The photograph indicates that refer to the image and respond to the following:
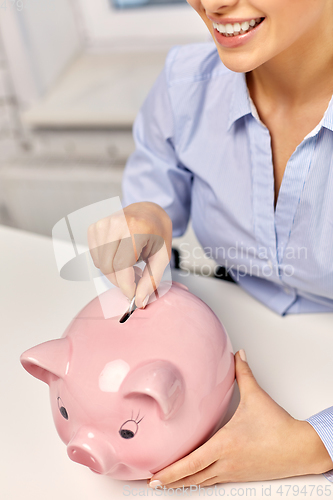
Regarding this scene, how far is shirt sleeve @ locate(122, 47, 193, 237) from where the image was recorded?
73cm

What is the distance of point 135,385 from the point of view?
0.41 m

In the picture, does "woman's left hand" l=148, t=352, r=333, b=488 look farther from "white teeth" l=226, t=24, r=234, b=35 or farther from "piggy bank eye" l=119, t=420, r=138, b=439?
"white teeth" l=226, t=24, r=234, b=35

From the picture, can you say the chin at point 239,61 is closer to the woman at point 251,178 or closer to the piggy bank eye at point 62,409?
the woman at point 251,178

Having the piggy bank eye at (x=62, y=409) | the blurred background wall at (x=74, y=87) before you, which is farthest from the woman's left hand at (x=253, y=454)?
the blurred background wall at (x=74, y=87)

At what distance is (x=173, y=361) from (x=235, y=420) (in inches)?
4.2

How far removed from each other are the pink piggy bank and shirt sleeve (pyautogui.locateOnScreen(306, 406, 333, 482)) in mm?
101

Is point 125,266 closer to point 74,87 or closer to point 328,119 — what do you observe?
point 328,119

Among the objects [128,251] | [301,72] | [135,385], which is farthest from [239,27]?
[135,385]

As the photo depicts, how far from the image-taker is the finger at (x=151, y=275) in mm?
495

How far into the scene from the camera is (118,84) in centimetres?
149

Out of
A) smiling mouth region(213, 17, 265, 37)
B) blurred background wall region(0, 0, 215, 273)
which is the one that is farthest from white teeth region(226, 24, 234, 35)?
blurred background wall region(0, 0, 215, 273)

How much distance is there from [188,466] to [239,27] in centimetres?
43

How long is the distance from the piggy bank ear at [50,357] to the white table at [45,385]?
2.5 inches

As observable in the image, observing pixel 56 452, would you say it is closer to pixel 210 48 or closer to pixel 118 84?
pixel 210 48
